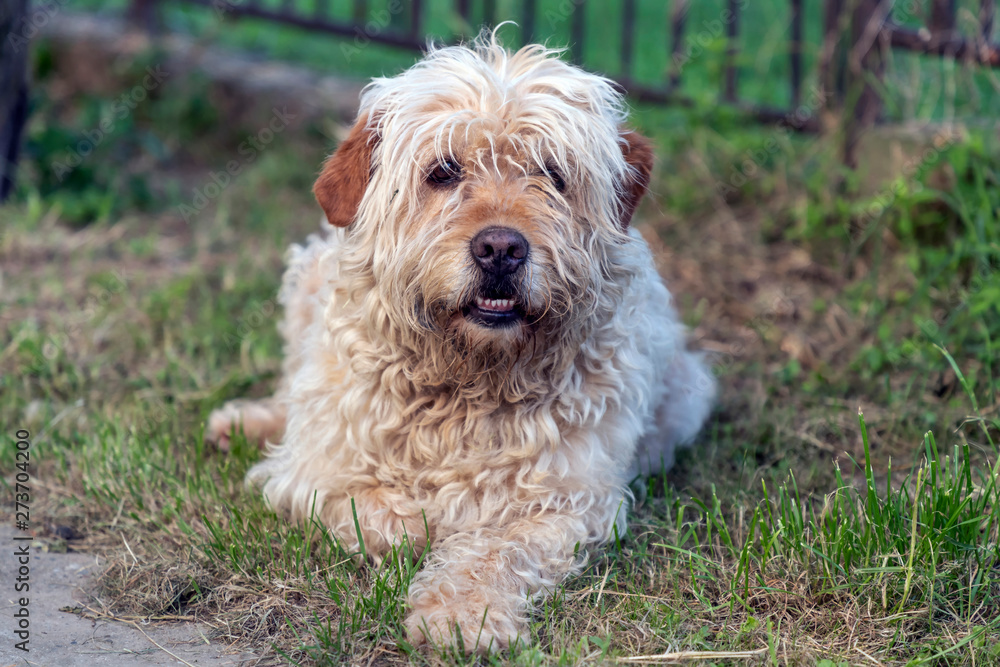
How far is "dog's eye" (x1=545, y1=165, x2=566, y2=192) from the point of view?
275cm

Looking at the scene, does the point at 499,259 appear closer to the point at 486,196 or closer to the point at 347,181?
the point at 486,196

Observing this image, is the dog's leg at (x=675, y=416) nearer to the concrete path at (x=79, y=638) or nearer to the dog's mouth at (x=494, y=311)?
the dog's mouth at (x=494, y=311)

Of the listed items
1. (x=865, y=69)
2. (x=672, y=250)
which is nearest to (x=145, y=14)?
(x=672, y=250)

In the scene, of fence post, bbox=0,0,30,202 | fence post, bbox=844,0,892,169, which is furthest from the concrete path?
fence post, bbox=844,0,892,169

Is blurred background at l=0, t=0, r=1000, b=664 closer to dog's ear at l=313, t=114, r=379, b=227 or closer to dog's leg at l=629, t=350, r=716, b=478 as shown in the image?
dog's leg at l=629, t=350, r=716, b=478

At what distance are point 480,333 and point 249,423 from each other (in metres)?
1.38

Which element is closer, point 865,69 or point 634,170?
point 634,170

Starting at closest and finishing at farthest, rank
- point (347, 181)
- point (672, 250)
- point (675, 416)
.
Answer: point (347, 181), point (675, 416), point (672, 250)

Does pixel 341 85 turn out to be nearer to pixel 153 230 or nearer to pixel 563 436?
pixel 153 230

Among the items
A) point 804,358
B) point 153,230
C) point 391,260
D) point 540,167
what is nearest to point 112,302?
point 153,230

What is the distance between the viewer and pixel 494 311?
103 inches

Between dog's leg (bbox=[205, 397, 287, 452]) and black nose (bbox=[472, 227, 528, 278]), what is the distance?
1.44m

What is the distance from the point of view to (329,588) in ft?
8.60

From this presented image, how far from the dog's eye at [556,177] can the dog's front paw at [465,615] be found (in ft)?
3.66
